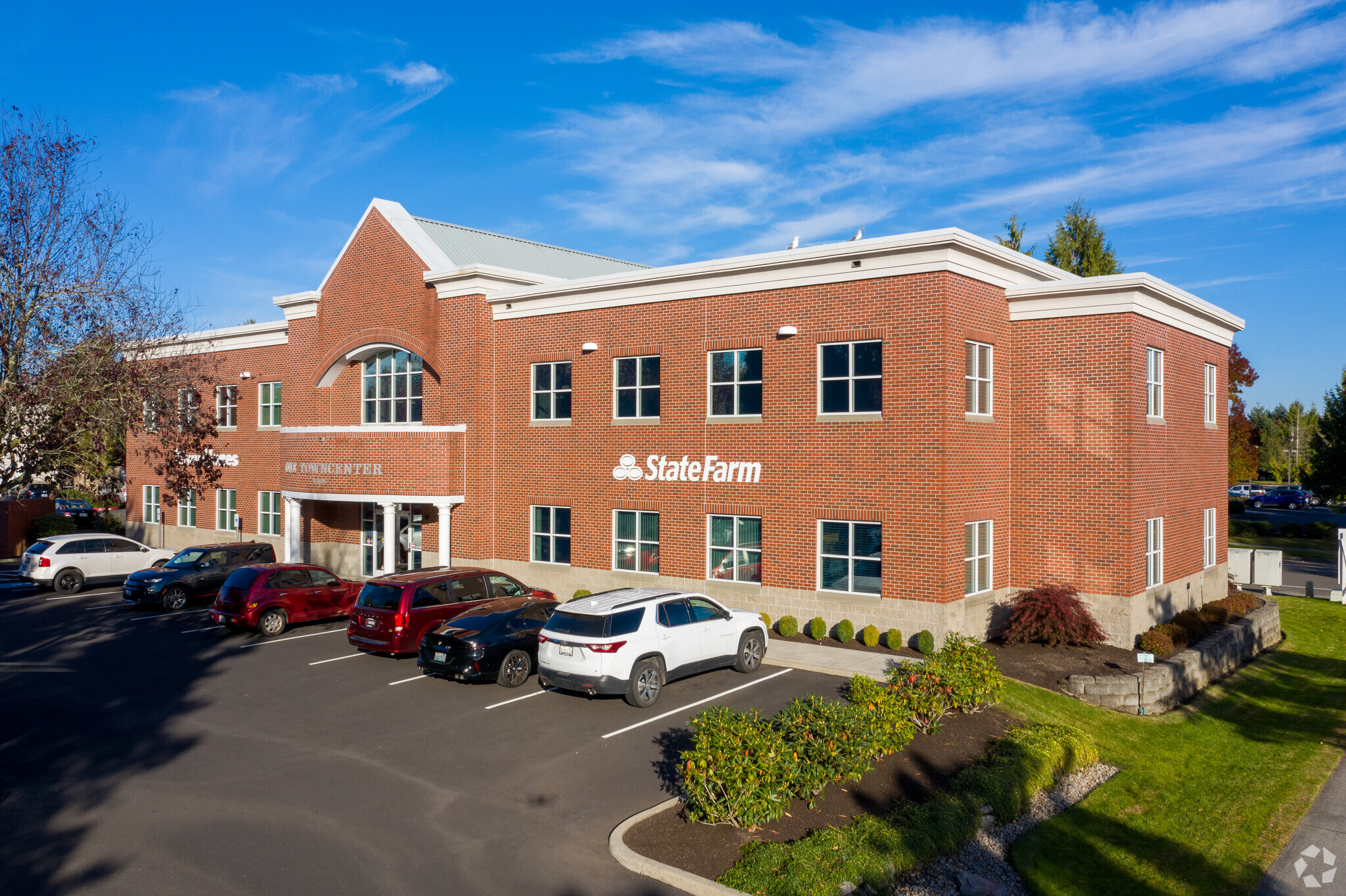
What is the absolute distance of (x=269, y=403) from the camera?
3419 cm

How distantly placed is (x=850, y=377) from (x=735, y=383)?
10.2 feet

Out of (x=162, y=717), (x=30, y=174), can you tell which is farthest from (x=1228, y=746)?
(x=30, y=174)

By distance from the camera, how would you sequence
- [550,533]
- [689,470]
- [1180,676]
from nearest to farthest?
[1180,676] < [689,470] < [550,533]

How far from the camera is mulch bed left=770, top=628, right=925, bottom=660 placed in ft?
61.9

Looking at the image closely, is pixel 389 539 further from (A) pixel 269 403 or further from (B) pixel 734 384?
(B) pixel 734 384

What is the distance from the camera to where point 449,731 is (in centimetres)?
1377

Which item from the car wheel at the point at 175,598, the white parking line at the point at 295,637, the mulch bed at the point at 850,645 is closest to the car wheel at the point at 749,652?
the mulch bed at the point at 850,645

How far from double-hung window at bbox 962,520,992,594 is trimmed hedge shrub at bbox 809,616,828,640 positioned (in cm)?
314

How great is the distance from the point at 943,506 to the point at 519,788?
11.0m

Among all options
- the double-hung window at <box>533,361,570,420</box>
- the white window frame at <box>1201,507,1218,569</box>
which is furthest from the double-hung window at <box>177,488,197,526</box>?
the white window frame at <box>1201,507,1218,569</box>

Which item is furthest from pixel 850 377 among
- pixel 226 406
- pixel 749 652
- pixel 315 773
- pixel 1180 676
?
pixel 226 406

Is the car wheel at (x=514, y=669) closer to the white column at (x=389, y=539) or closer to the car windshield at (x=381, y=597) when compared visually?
the car windshield at (x=381, y=597)

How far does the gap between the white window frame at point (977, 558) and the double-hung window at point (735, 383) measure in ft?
18.6

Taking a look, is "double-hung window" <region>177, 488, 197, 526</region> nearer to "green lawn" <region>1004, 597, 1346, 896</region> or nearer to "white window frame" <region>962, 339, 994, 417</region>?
"white window frame" <region>962, 339, 994, 417</region>
